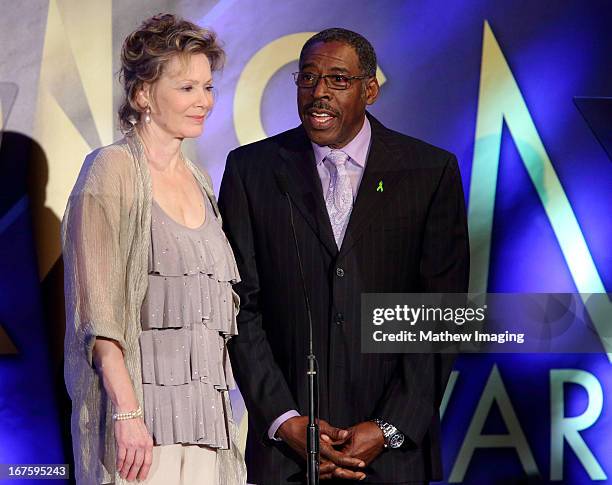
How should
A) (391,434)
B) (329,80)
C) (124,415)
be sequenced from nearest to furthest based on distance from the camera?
(124,415) < (391,434) < (329,80)

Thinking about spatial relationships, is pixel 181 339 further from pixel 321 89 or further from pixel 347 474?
pixel 321 89

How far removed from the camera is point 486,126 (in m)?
4.47

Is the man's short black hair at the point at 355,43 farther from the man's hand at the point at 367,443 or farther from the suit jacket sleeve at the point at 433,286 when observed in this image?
the man's hand at the point at 367,443

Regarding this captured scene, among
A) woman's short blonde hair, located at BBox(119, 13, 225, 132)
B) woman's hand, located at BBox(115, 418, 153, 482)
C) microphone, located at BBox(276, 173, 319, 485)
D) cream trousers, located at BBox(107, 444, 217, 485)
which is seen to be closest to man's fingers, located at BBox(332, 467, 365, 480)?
microphone, located at BBox(276, 173, 319, 485)

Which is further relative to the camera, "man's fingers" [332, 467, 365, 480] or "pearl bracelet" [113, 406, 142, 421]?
"man's fingers" [332, 467, 365, 480]

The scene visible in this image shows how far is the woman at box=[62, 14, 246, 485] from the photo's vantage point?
318cm

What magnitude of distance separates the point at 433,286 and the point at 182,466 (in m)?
1.19

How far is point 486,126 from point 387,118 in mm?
382

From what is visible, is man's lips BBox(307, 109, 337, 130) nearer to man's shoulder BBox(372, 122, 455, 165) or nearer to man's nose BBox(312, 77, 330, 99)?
man's nose BBox(312, 77, 330, 99)

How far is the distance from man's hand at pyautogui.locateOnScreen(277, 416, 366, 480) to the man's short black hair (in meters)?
1.22

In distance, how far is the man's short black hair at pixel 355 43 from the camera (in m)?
4.04

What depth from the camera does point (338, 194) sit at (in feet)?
13.3

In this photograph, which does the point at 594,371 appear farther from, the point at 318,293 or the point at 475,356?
the point at 318,293

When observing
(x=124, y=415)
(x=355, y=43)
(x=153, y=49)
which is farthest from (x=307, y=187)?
(x=124, y=415)
